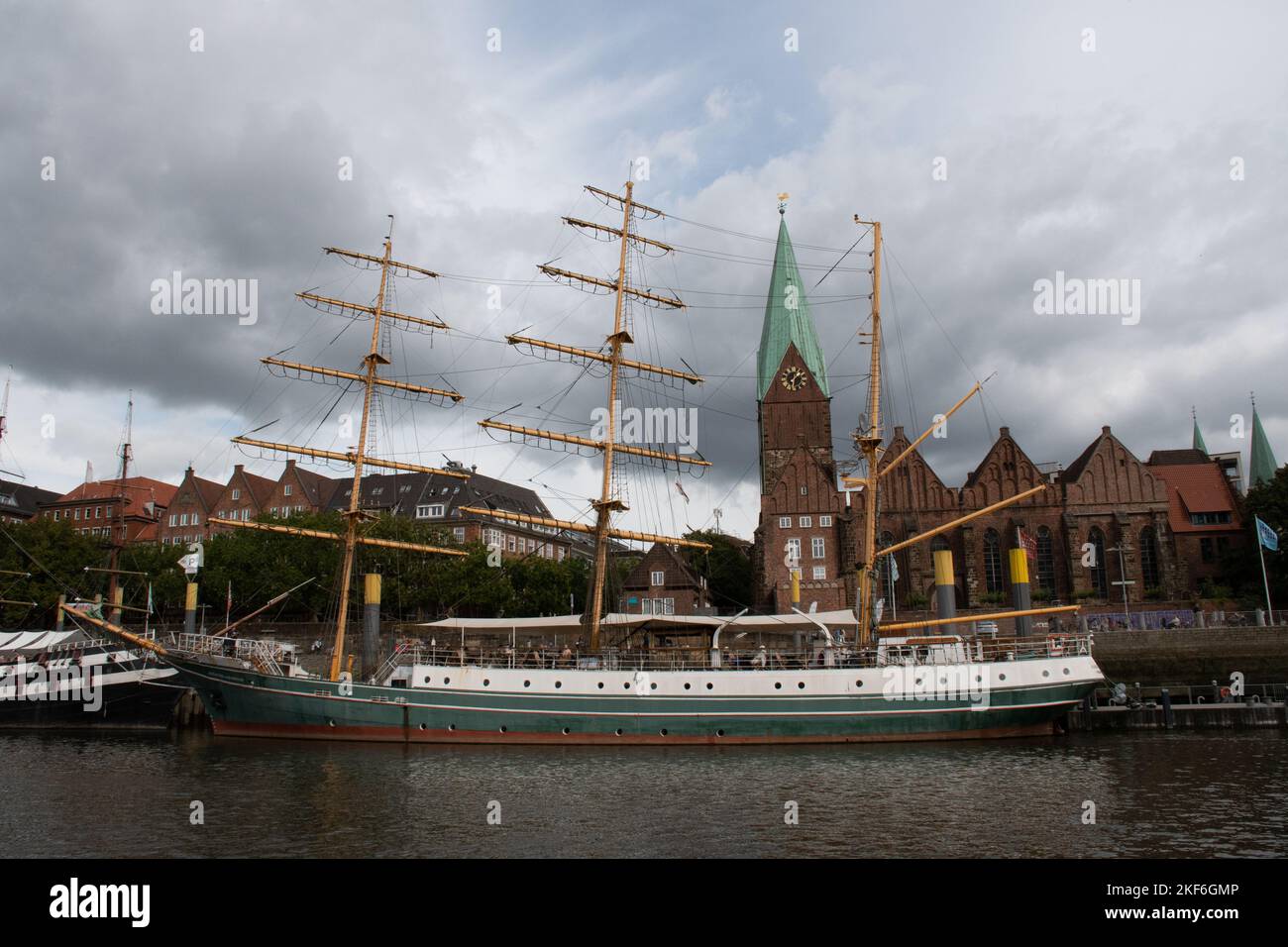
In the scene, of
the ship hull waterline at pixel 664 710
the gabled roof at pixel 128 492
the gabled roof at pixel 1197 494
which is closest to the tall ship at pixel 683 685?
the ship hull waterline at pixel 664 710

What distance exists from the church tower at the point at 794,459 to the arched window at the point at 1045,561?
47.9ft

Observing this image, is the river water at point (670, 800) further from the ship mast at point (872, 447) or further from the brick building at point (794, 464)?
the brick building at point (794, 464)

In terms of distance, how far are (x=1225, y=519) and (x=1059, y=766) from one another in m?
53.5

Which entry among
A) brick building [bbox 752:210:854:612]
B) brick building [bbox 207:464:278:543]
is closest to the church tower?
brick building [bbox 752:210:854:612]

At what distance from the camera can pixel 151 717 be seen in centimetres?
4141

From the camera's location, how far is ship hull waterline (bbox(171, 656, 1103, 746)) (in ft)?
109

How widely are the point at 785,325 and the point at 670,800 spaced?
72160 millimetres

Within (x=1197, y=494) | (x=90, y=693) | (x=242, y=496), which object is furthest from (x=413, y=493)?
(x=1197, y=494)

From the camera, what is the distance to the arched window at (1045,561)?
6662cm

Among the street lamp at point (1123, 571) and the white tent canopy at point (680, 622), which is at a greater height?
the street lamp at point (1123, 571)

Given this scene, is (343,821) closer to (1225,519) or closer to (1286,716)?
(1286,716)

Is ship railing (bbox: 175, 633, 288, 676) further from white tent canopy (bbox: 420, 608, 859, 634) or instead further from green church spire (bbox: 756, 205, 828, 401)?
green church spire (bbox: 756, 205, 828, 401)

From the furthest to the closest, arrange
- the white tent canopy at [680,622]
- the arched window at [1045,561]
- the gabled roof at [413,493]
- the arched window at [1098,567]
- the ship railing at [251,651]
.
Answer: the gabled roof at [413,493], the arched window at [1045,561], the arched window at [1098,567], the white tent canopy at [680,622], the ship railing at [251,651]
